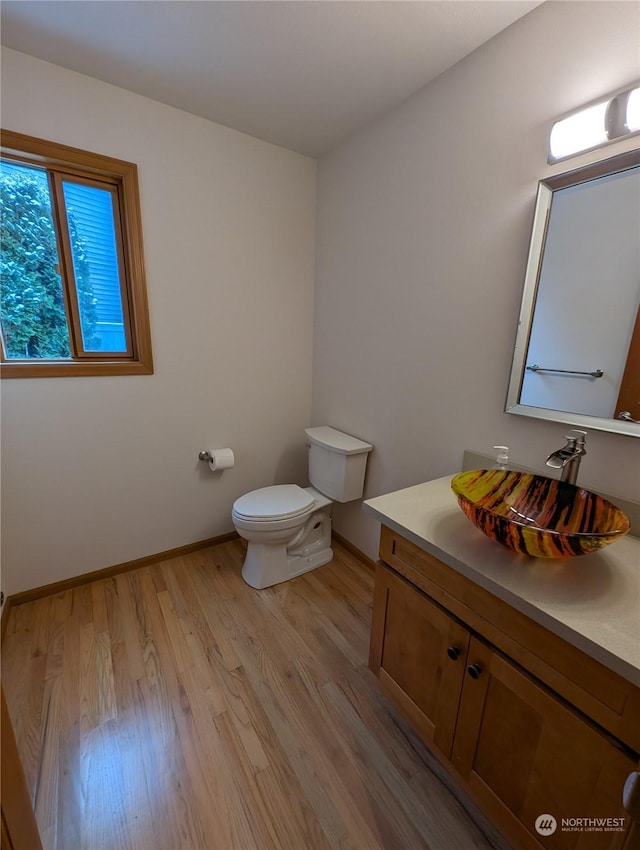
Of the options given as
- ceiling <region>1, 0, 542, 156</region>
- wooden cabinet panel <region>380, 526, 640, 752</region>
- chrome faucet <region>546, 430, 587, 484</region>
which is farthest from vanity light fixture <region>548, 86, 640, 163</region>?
wooden cabinet panel <region>380, 526, 640, 752</region>

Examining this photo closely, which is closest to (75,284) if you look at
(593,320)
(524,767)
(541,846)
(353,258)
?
(353,258)

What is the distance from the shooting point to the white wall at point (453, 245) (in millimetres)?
1107

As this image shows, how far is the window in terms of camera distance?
5.18 ft

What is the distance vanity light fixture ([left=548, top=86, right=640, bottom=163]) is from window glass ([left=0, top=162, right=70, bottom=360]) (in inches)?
81.5

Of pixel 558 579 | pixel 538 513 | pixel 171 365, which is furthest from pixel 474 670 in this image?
pixel 171 365

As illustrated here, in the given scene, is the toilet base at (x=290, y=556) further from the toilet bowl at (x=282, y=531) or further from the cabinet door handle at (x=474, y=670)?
the cabinet door handle at (x=474, y=670)

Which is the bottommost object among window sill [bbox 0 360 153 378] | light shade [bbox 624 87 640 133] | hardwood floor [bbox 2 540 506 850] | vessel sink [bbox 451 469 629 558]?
hardwood floor [bbox 2 540 506 850]

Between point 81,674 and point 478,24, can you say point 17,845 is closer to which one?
point 81,674

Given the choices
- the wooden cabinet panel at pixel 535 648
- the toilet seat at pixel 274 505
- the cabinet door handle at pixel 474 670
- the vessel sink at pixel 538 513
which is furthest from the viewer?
the toilet seat at pixel 274 505

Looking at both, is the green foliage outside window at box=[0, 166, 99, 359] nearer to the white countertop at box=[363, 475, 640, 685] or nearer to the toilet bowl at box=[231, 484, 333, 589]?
the toilet bowl at box=[231, 484, 333, 589]

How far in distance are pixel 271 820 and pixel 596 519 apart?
4.19ft

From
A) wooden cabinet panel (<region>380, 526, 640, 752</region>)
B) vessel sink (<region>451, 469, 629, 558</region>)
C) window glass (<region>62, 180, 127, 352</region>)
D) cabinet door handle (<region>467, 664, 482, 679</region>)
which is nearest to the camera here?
wooden cabinet panel (<region>380, 526, 640, 752</region>)

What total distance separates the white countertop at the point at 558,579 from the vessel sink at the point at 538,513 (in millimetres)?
74

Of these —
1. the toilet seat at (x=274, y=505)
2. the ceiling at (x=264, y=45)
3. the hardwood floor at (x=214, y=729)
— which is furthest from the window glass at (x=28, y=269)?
the hardwood floor at (x=214, y=729)
